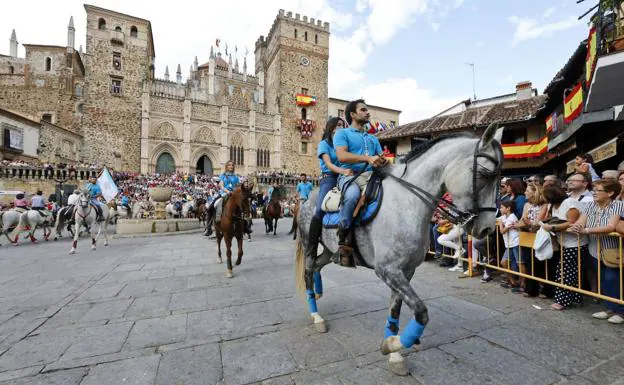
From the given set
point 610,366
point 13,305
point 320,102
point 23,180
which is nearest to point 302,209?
point 610,366

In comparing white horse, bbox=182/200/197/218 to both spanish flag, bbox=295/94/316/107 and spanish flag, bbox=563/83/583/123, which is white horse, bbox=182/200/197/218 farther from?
spanish flag, bbox=295/94/316/107

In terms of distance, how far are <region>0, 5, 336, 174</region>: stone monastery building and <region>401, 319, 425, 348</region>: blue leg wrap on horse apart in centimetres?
3819

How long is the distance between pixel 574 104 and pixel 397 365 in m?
13.5

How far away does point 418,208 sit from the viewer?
239 centimetres

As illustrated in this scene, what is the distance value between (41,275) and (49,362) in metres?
4.39

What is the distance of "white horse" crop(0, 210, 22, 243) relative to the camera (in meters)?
10.4

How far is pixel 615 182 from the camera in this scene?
3.42 m

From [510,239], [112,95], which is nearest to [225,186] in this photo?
[510,239]

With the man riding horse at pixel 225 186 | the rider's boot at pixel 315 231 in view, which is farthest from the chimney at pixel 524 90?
the rider's boot at pixel 315 231

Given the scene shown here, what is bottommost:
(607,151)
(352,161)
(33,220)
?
(33,220)

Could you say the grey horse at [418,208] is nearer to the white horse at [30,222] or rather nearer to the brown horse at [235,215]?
the brown horse at [235,215]

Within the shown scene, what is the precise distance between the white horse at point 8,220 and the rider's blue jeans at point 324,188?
520 inches

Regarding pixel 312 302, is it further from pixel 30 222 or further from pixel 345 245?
pixel 30 222

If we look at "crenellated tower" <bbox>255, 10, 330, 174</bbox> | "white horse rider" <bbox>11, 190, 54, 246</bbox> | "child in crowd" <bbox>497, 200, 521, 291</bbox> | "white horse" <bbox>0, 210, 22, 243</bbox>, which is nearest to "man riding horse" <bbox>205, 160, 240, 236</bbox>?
"child in crowd" <bbox>497, 200, 521, 291</bbox>
